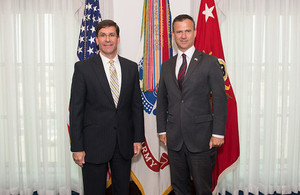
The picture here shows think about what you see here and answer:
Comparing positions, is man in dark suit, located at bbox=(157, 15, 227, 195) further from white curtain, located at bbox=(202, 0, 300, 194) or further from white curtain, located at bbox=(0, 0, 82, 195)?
white curtain, located at bbox=(0, 0, 82, 195)

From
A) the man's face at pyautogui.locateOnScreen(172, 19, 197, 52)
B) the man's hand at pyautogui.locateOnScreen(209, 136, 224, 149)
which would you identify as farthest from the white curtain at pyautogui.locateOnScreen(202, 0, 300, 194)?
the man's hand at pyautogui.locateOnScreen(209, 136, 224, 149)

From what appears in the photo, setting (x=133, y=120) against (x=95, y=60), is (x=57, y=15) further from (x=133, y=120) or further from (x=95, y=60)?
(x=133, y=120)

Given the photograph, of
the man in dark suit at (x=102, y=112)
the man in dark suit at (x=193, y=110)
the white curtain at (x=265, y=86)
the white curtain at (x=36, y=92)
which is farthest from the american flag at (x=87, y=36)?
the white curtain at (x=265, y=86)

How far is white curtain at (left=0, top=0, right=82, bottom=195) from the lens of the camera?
2914 millimetres

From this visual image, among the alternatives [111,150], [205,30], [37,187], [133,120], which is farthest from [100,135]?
[37,187]

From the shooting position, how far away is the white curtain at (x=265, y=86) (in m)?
2.94

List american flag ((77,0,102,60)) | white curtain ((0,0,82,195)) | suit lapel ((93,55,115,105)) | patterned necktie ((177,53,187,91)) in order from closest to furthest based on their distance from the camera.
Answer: suit lapel ((93,55,115,105)), patterned necktie ((177,53,187,91)), american flag ((77,0,102,60)), white curtain ((0,0,82,195))

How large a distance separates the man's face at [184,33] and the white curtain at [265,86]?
1.11 meters

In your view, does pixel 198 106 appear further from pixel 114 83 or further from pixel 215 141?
pixel 114 83

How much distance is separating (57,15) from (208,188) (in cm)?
247

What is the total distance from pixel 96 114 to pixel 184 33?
0.94 m

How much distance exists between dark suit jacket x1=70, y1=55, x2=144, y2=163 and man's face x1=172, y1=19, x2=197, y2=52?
19.9 inches

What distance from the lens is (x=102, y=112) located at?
1.88 metres

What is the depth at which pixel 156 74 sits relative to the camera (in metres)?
2.58
